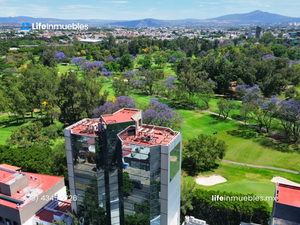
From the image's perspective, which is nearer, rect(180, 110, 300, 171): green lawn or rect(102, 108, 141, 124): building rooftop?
rect(102, 108, 141, 124): building rooftop

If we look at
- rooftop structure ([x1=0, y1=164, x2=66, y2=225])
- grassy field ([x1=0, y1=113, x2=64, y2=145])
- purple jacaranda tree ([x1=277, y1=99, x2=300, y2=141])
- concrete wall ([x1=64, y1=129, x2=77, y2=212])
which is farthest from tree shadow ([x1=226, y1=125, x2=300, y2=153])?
concrete wall ([x1=64, y1=129, x2=77, y2=212])

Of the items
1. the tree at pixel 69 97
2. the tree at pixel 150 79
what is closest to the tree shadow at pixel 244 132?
the tree at pixel 150 79

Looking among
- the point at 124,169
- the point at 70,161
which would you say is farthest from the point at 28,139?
the point at 124,169

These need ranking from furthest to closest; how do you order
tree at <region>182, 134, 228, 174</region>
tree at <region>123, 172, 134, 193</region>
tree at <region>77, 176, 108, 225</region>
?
tree at <region>182, 134, 228, 174</region> < tree at <region>77, 176, 108, 225</region> < tree at <region>123, 172, 134, 193</region>

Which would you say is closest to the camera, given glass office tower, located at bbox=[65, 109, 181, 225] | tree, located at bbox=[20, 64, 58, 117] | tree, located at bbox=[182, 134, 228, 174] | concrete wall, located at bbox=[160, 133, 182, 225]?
concrete wall, located at bbox=[160, 133, 182, 225]

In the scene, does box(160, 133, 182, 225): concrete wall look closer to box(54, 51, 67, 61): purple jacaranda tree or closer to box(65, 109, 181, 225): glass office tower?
box(65, 109, 181, 225): glass office tower

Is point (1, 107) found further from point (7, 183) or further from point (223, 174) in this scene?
point (223, 174)

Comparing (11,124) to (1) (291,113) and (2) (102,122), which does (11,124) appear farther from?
(1) (291,113)
